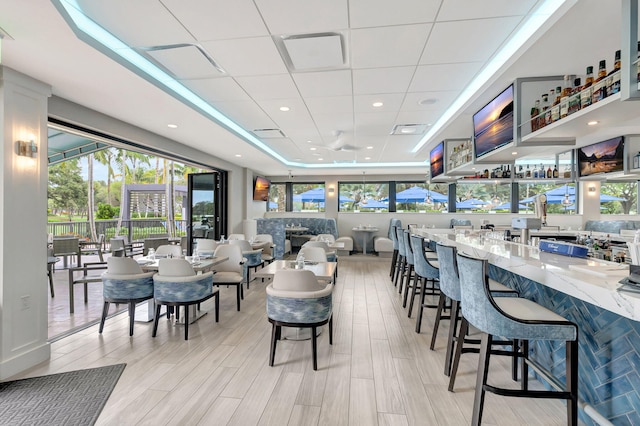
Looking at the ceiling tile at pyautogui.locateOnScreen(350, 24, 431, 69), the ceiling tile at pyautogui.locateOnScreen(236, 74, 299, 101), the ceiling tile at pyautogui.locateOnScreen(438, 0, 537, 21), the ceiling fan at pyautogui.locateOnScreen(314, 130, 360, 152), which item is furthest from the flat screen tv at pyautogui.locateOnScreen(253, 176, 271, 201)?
the ceiling tile at pyautogui.locateOnScreen(438, 0, 537, 21)

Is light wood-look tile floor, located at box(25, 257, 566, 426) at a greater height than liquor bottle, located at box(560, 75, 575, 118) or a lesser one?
lesser

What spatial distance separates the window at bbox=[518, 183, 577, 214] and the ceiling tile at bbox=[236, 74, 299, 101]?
8762 millimetres

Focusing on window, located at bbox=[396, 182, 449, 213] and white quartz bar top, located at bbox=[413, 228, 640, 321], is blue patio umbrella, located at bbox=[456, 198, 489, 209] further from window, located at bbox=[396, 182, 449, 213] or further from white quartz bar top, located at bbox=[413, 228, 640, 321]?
white quartz bar top, located at bbox=[413, 228, 640, 321]

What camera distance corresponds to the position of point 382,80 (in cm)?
353

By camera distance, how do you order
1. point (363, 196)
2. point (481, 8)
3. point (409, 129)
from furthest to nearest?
point (363, 196)
point (409, 129)
point (481, 8)

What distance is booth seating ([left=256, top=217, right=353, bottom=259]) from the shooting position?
826 centimetres

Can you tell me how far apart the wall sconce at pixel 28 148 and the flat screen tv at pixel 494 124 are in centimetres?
494

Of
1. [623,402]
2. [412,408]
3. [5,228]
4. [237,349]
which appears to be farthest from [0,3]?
[623,402]

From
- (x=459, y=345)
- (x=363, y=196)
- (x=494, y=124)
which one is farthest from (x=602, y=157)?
(x=363, y=196)

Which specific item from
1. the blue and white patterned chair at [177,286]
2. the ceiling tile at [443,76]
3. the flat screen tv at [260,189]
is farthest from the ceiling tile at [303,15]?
the flat screen tv at [260,189]

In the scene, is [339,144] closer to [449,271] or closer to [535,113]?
[535,113]

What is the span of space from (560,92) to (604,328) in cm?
232

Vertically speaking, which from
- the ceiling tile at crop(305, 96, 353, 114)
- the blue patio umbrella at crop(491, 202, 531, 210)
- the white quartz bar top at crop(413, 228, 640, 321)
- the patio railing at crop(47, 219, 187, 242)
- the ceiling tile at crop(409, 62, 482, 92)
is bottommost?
the patio railing at crop(47, 219, 187, 242)

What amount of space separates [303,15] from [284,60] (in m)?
0.76
